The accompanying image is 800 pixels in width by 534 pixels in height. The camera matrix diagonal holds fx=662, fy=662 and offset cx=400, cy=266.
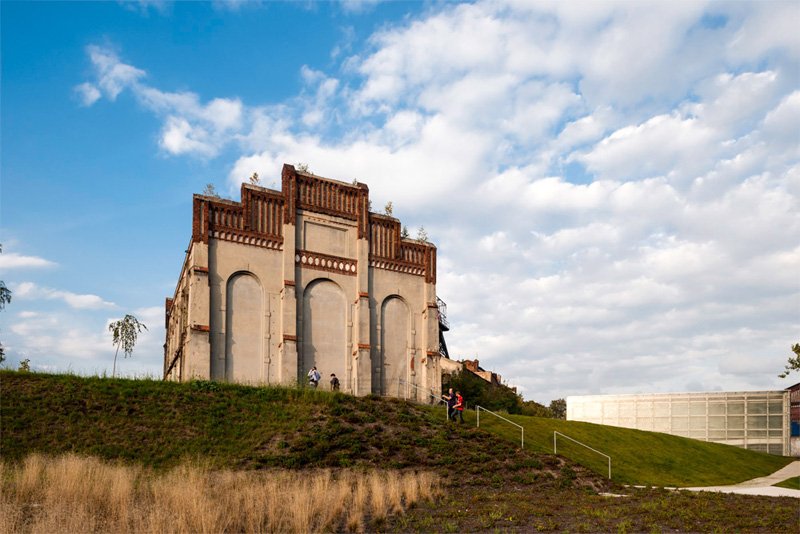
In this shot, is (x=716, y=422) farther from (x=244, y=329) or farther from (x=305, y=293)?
(x=244, y=329)

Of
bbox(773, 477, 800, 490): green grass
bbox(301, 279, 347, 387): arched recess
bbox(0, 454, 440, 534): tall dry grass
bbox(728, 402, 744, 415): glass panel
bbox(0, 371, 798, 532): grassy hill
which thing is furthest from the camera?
bbox(728, 402, 744, 415): glass panel

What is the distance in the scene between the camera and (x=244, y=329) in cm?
3556

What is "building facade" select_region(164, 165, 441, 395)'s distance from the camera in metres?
34.9

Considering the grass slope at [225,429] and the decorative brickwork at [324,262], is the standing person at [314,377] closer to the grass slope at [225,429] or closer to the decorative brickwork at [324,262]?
the grass slope at [225,429]

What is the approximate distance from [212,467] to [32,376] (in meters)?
10.6

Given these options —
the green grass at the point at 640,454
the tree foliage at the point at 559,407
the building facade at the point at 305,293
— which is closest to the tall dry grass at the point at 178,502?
the green grass at the point at 640,454

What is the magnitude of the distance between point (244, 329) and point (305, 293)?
421 cm

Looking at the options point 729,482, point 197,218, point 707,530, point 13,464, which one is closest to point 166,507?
point 13,464

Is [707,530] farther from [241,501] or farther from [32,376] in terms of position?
[32,376]

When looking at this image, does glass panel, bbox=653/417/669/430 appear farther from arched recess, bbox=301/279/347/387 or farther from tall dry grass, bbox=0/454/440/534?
tall dry grass, bbox=0/454/440/534

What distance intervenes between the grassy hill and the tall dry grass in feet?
2.49

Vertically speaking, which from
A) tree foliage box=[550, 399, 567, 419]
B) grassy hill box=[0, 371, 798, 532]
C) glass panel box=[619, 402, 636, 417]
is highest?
grassy hill box=[0, 371, 798, 532]

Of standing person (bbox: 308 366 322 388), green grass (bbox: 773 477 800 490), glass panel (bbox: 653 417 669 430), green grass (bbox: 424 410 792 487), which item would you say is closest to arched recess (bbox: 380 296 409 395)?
standing person (bbox: 308 366 322 388)

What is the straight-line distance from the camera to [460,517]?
53.3 ft
